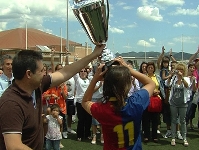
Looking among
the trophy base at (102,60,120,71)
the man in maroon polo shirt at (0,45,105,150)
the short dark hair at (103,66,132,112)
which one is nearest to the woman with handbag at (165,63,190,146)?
the trophy base at (102,60,120,71)

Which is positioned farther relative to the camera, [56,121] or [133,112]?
[56,121]

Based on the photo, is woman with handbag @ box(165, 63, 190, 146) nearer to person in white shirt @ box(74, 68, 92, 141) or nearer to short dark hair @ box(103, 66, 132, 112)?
person in white shirt @ box(74, 68, 92, 141)

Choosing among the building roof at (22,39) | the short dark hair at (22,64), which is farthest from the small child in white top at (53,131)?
the building roof at (22,39)

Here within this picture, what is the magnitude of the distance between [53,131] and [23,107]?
3496 millimetres

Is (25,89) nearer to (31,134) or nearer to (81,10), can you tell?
(31,134)

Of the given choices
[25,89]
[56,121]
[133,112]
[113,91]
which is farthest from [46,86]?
[56,121]

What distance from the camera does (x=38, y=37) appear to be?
10356 centimetres

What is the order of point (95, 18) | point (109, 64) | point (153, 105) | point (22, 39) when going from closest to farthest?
1. point (109, 64)
2. point (95, 18)
3. point (153, 105)
4. point (22, 39)

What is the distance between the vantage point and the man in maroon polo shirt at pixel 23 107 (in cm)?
184

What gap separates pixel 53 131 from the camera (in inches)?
211

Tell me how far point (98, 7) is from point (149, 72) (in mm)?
4384

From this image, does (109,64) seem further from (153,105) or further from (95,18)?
(153,105)

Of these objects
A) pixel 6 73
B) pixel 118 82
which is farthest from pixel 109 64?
pixel 6 73

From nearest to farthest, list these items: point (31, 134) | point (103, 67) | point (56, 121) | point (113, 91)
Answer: point (31, 134) < point (113, 91) < point (103, 67) < point (56, 121)
